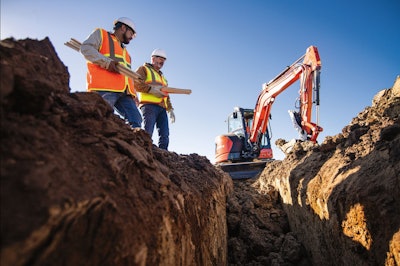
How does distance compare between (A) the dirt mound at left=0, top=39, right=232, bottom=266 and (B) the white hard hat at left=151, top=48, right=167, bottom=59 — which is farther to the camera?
(B) the white hard hat at left=151, top=48, right=167, bottom=59

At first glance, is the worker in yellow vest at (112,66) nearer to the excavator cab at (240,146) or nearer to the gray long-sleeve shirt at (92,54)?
the gray long-sleeve shirt at (92,54)

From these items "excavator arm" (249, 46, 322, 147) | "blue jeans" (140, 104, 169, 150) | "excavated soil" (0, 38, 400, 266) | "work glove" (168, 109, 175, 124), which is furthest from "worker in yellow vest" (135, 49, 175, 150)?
"excavator arm" (249, 46, 322, 147)

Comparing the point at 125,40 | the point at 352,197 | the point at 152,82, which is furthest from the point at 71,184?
the point at 152,82

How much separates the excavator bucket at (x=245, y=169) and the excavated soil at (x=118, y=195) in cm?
475

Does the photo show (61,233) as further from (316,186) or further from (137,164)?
(316,186)

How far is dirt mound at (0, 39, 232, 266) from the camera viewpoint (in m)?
0.86

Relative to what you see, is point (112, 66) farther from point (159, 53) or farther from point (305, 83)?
point (305, 83)

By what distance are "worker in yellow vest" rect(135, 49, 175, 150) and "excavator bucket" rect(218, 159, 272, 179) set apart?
4365mm

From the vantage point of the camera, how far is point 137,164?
1.63m

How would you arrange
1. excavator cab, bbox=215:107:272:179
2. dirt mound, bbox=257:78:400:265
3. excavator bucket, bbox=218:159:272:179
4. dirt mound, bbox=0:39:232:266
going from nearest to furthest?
dirt mound, bbox=0:39:232:266, dirt mound, bbox=257:78:400:265, excavator bucket, bbox=218:159:272:179, excavator cab, bbox=215:107:272:179

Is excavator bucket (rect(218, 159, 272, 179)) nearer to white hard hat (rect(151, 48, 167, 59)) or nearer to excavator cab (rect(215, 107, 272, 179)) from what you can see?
excavator cab (rect(215, 107, 272, 179))

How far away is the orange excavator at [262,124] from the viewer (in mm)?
7691

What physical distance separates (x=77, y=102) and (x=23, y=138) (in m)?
0.57

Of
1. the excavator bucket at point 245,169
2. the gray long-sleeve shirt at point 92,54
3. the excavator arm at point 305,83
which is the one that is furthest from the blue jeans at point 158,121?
the excavator arm at point 305,83
